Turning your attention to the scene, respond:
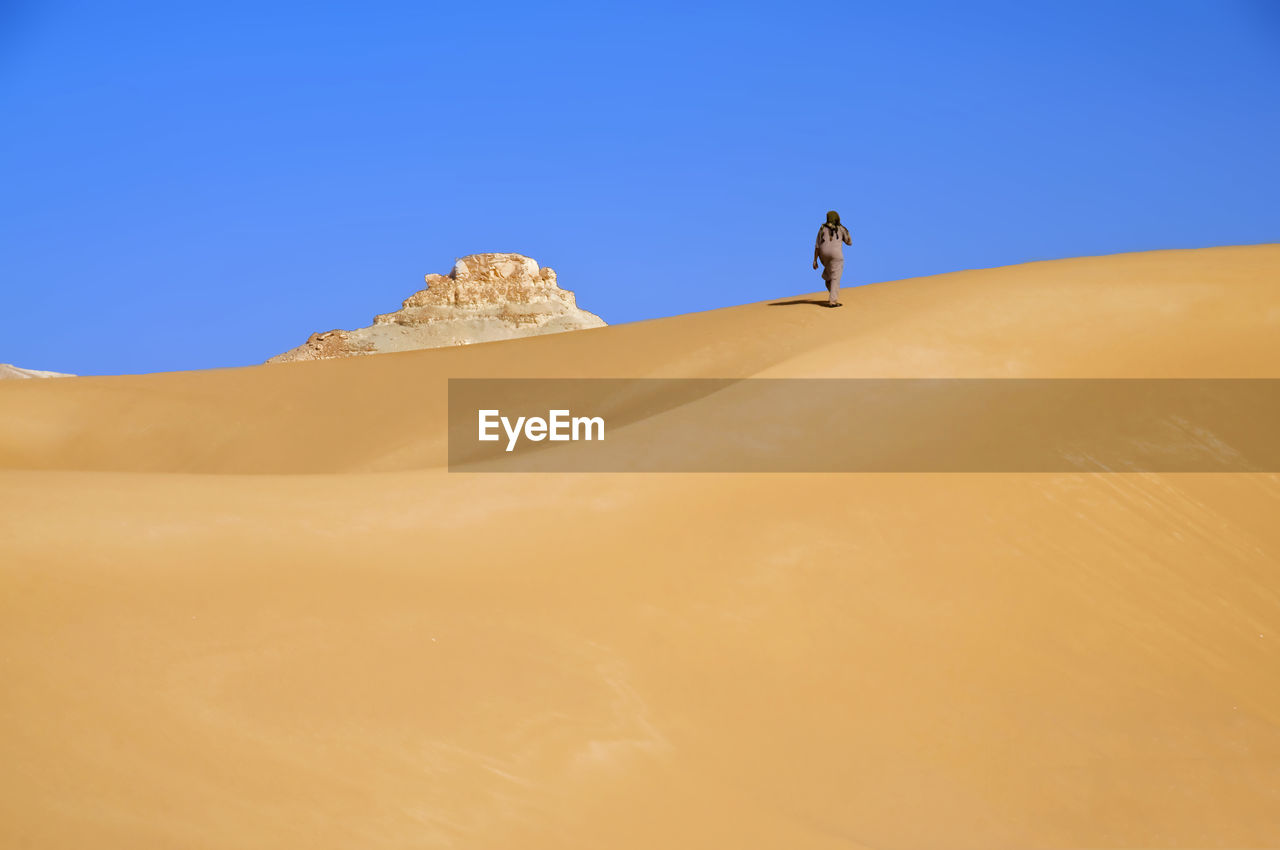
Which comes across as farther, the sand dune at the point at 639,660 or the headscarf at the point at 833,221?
the headscarf at the point at 833,221

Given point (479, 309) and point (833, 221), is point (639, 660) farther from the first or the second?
point (479, 309)

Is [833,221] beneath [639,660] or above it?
above

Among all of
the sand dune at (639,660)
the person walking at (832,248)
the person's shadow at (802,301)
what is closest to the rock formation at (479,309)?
the person's shadow at (802,301)

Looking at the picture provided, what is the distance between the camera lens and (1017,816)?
4730mm

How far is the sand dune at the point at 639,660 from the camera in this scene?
161 inches

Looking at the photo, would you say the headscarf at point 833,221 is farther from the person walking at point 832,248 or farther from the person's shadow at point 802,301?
the person's shadow at point 802,301

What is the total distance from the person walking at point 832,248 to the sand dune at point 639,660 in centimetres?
545

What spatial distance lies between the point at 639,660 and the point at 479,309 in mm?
65171

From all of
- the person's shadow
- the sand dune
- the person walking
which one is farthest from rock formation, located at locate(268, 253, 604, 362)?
the sand dune

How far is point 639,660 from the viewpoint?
5430mm

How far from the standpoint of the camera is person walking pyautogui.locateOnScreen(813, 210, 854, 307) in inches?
493

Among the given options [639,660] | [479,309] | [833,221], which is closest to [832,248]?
[833,221]

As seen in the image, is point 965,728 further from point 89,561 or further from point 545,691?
point 89,561

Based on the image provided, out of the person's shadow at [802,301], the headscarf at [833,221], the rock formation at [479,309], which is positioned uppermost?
the rock formation at [479,309]
